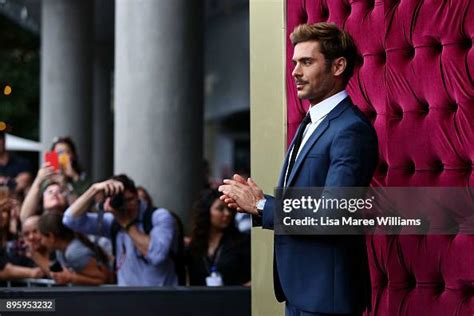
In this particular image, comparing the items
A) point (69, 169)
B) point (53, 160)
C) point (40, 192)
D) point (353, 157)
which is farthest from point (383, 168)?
point (69, 169)

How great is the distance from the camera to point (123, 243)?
21.1 ft

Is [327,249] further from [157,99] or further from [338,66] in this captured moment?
[157,99]

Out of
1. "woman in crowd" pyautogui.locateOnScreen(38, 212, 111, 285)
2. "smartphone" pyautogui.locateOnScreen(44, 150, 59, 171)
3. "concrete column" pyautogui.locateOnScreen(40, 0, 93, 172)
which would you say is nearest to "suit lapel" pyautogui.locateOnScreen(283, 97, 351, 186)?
"woman in crowd" pyautogui.locateOnScreen(38, 212, 111, 285)

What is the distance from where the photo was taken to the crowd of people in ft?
20.5

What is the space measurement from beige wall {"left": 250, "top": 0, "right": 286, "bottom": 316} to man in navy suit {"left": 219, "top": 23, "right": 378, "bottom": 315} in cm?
104

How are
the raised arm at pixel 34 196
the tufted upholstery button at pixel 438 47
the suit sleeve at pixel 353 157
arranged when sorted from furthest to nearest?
the raised arm at pixel 34 196 → the tufted upholstery button at pixel 438 47 → the suit sleeve at pixel 353 157

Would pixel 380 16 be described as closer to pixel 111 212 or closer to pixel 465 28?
pixel 465 28

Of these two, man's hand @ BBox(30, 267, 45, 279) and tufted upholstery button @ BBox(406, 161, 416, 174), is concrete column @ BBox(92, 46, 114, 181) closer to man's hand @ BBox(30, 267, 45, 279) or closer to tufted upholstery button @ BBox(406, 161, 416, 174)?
man's hand @ BBox(30, 267, 45, 279)

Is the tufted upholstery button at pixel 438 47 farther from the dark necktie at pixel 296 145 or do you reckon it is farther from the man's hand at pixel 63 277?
the man's hand at pixel 63 277

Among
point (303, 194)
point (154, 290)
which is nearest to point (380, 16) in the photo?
point (303, 194)

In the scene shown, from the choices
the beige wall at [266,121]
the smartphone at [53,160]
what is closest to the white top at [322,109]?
the beige wall at [266,121]

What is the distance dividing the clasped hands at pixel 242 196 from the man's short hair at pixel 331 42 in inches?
20.0

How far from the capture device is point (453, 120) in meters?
4.12

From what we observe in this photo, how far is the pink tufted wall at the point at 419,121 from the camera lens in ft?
13.4
